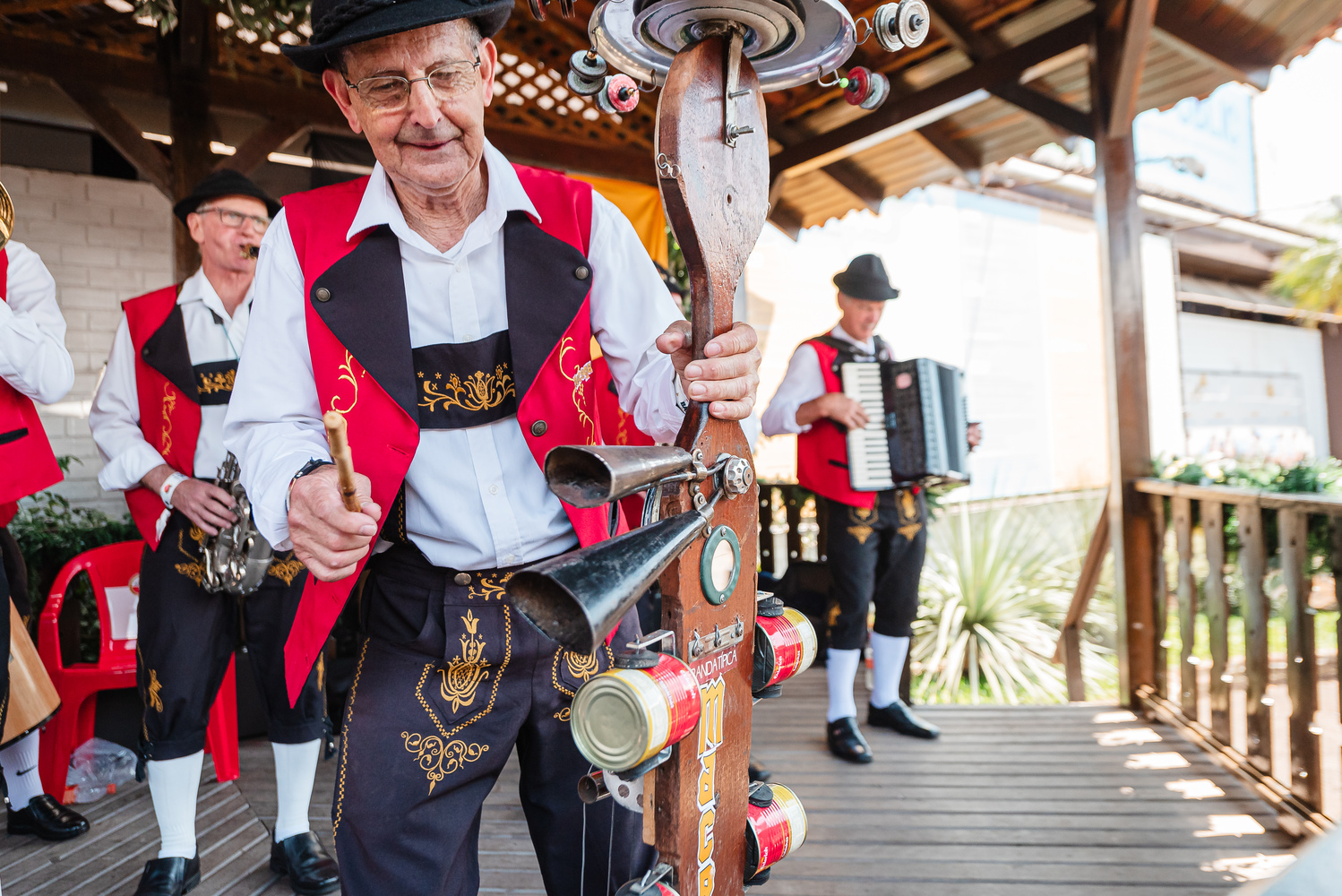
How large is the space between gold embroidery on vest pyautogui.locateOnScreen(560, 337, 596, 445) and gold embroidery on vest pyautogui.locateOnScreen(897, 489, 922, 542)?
259 cm

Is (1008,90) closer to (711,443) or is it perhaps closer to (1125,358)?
(1125,358)

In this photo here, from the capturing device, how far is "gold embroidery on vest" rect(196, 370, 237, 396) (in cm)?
223

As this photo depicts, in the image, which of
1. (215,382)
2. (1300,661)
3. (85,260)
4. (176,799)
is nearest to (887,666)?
(1300,661)

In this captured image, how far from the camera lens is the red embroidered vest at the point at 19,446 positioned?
1937mm

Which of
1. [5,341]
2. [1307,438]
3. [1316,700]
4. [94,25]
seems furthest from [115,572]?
[1307,438]

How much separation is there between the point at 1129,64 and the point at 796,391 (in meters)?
1.88

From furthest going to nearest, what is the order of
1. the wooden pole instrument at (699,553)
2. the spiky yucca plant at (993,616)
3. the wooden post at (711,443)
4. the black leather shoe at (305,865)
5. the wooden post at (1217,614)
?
1. the spiky yucca plant at (993,616)
2. the wooden post at (1217,614)
3. the black leather shoe at (305,865)
4. the wooden post at (711,443)
5. the wooden pole instrument at (699,553)

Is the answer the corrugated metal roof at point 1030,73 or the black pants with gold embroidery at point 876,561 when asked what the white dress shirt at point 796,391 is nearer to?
the black pants with gold embroidery at point 876,561

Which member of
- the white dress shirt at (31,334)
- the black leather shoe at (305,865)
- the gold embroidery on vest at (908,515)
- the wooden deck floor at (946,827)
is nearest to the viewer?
the white dress shirt at (31,334)

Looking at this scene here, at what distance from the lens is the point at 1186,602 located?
354 centimetres

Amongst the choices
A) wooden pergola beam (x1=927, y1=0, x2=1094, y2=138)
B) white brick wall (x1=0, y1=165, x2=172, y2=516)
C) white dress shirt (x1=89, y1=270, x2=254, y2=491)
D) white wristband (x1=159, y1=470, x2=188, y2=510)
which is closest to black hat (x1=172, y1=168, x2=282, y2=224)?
white dress shirt (x1=89, y1=270, x2=254, y2=491)

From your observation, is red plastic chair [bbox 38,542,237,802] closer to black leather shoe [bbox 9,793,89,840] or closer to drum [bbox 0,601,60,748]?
black leather shoe [bbox 9,793,89,840]

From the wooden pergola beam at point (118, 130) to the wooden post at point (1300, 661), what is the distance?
15.2 ft

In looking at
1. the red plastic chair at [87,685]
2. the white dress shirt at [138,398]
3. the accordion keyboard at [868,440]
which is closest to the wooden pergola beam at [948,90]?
the accordion keyboard at [868,440]
